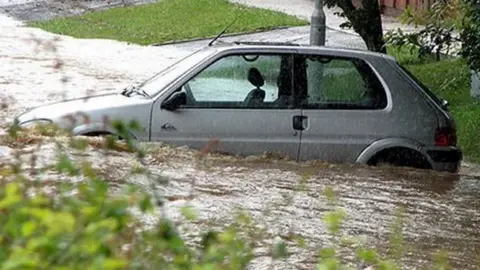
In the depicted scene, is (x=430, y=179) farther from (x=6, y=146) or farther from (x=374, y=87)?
(x=6, y=146)

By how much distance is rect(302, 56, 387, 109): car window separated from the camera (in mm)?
10406

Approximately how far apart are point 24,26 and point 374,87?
20732 millimetres

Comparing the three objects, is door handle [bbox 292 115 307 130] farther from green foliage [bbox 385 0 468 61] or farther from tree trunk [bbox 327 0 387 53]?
tree trunk [bbox 327 0 387 53]

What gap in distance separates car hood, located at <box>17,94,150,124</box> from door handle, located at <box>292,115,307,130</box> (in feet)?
4.44

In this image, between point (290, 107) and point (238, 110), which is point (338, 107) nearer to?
point (290, 107)

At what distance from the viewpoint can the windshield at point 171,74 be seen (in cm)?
1036

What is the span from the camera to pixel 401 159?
1082cm

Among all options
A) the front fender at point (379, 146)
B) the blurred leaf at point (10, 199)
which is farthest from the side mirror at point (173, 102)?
the blurred leaf at point (10, 199)

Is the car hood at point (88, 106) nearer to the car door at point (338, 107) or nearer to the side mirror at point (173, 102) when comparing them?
the side mirror at point (173, 102)

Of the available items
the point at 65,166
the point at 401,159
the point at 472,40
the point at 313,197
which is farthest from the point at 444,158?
the point at 65,166

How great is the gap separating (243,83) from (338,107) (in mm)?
910

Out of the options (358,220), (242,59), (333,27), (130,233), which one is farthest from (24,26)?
(130,233)

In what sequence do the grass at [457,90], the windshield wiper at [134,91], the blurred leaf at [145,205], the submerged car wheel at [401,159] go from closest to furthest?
the blurred leaf at [145,205] → the windshield wiper at [134,91] → the submerged car wheel at [401,159] → the grass at [457,90]

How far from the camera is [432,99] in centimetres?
1083
